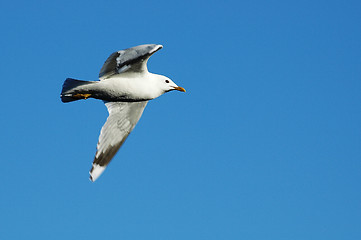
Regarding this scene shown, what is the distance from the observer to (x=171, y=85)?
12039 millimetres

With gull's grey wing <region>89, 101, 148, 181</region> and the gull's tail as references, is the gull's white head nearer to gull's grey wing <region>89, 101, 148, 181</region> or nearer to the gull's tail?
gull's grey wing <region>89, 101, 148, 181</region>

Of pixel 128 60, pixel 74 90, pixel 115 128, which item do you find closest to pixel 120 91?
pixel 128 60

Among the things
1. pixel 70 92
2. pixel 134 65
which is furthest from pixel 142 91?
pixel 70 92

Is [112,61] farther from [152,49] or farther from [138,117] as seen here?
[138,117]

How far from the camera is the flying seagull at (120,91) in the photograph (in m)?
10.8

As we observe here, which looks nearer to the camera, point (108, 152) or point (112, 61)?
point (112, 61)

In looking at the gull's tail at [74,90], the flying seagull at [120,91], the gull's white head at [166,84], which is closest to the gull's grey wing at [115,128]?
the flying seagull at [120,91]

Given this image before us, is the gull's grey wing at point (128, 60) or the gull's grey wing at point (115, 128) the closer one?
the gull's grey wing at point (128, 60)

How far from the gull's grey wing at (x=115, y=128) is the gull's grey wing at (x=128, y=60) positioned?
1.15 metres

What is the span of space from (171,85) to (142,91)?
0.91m

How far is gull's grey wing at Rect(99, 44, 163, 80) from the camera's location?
34.3 feet

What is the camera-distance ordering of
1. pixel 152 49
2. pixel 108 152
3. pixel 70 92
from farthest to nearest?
pixel 108 152 → pixel 70 92 → pixel 152 49

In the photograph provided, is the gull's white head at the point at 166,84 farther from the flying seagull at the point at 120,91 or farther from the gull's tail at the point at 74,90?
the gull's tail at the point at 74,90

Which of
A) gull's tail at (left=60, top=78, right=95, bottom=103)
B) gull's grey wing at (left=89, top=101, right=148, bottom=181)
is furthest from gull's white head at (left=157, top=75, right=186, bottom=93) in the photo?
gull's tail at (left=60, top=78, right=95, bottom=103)
